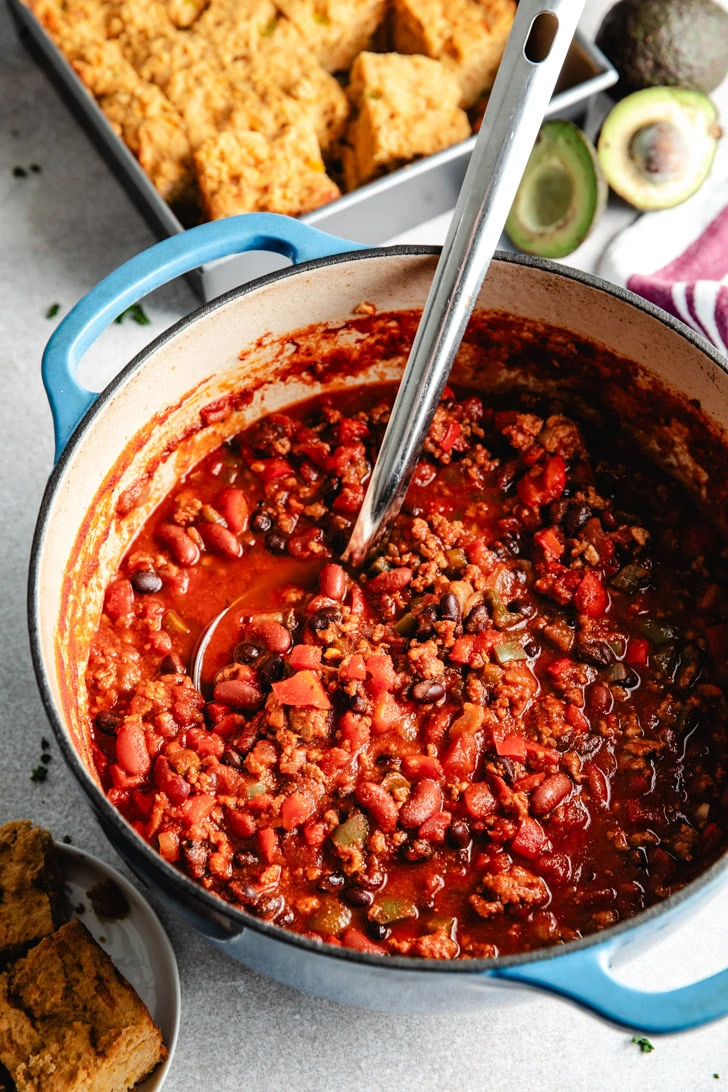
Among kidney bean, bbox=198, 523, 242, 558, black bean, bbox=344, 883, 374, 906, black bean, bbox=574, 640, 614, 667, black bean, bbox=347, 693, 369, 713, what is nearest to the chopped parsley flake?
kidney bean, bbox=198, 523, 242, 558

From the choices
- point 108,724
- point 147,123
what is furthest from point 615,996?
point 147,123

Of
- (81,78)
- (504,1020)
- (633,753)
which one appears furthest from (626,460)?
(81,78)

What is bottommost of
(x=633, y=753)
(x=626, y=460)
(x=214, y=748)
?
(x=214, y=748)

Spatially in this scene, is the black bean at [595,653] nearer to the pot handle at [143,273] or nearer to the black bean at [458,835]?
the black bean at [458,835]

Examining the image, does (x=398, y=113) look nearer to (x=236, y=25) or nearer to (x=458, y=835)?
(x=236, y=25)

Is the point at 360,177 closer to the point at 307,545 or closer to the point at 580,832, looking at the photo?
the point at 307,545

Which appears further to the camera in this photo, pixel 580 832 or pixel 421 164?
pixel 421 164
